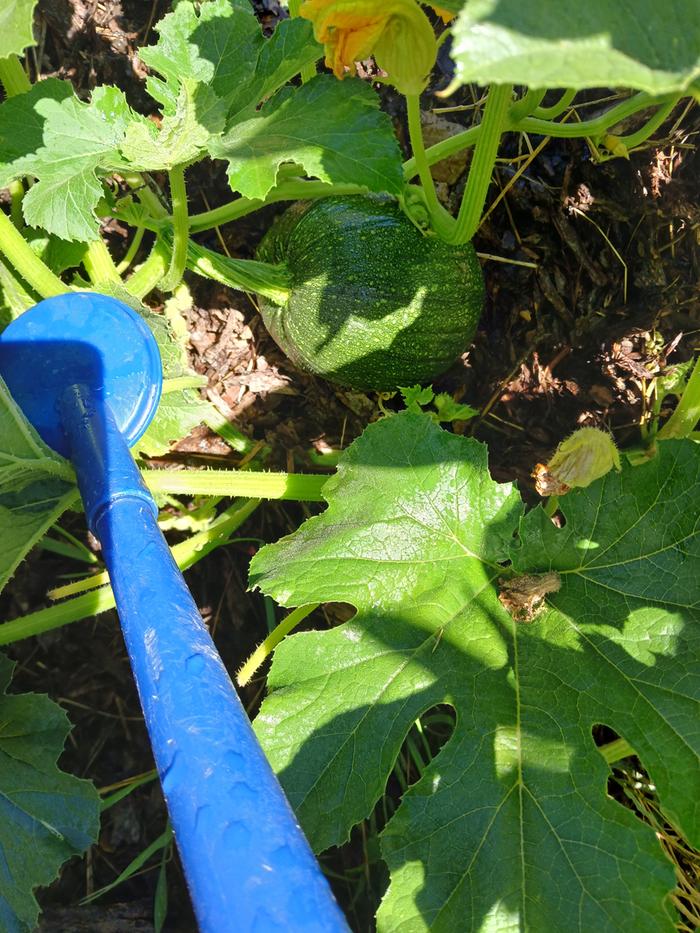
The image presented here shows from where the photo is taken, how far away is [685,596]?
57.1 inches

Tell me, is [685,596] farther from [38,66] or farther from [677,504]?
[38,66]

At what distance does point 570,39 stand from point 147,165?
2.97 feet

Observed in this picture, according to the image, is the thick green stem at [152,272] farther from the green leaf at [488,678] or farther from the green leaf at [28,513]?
the green leaf at [488,678]

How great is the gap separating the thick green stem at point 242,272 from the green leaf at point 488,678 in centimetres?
70

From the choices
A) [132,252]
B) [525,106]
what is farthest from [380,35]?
[132,252]

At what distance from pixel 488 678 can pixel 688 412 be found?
2.40 ft

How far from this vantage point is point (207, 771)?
30.8 inches

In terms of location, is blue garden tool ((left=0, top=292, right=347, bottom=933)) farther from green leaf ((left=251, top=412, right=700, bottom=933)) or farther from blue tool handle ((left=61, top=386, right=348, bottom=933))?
green leaf ((left=251, top=412, right=700, bottom=933))

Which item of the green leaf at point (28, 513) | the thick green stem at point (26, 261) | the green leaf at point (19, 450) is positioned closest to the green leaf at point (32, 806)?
the green leaf at point (28, 513)

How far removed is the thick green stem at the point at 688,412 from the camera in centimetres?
171

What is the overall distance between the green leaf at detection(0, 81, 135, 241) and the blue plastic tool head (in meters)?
0.26

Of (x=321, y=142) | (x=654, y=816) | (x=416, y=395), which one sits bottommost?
(x=654, y=816)

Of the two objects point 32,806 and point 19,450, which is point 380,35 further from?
point 32,806

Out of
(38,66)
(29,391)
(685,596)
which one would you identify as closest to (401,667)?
(685,596)
